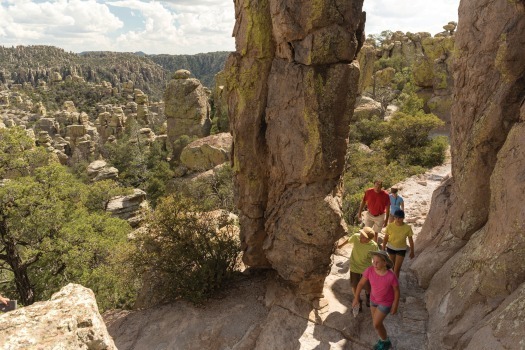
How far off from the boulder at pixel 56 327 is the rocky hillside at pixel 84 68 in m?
121

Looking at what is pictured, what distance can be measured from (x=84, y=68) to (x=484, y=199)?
154 metres

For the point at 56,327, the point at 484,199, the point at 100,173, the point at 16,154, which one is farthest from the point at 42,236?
the point at 100,173

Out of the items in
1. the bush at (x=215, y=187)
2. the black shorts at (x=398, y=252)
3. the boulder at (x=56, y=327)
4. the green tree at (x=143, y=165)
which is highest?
the boulder at (x=56, y=327)

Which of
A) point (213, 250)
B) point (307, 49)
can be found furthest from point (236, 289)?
point (307, 49)

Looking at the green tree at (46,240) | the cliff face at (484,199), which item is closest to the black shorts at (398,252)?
the cliff face at (484,199)

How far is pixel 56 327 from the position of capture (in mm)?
3268

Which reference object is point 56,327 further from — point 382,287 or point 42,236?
point 42,236

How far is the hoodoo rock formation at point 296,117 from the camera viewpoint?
7.09 m

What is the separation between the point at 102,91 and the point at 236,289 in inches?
4198

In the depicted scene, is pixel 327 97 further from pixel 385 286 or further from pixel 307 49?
pixel 385 286

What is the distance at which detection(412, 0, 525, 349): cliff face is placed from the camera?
530 cm

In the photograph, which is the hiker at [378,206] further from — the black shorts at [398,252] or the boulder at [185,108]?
the boulder at [185,108]

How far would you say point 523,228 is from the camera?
17.0ft

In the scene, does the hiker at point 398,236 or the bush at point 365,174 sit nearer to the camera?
the hiker at point 398,236
